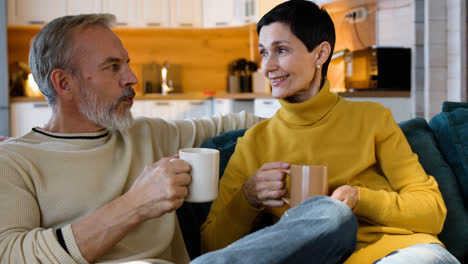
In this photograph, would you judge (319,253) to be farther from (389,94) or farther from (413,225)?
(389,94)

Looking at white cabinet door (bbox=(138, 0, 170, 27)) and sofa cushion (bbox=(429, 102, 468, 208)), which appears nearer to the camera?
sofa cushion (bbox=(429, 102, 468, 208))

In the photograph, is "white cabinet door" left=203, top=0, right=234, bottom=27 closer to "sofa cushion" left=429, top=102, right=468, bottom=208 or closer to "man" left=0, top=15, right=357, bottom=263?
"man" left=0, top=15, right=357, bottom=263

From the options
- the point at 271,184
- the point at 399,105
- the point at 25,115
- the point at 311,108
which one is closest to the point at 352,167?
the point at 311,108

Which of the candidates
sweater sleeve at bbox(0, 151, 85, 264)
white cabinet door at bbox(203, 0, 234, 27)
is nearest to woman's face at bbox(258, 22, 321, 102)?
sweater sleeve at bbox(0, 151, 85, 264)

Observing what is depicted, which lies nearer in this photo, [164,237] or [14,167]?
[14,167]

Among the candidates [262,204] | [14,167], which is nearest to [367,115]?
[262,204]

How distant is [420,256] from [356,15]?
343 centimetres

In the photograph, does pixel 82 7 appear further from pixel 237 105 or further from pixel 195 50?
pixel 237 105

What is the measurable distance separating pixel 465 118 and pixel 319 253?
931mm

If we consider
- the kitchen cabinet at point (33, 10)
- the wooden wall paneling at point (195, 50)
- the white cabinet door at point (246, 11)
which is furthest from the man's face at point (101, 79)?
the wooden wall paneling at point (195, 50)

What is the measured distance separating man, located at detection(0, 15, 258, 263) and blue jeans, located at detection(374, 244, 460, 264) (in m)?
0.49

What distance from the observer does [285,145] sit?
1280 millimetres

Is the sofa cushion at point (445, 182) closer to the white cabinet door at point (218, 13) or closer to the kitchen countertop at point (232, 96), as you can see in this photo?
the kitchen countertop at point (232, 96)

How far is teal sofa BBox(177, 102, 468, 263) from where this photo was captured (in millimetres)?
1362
